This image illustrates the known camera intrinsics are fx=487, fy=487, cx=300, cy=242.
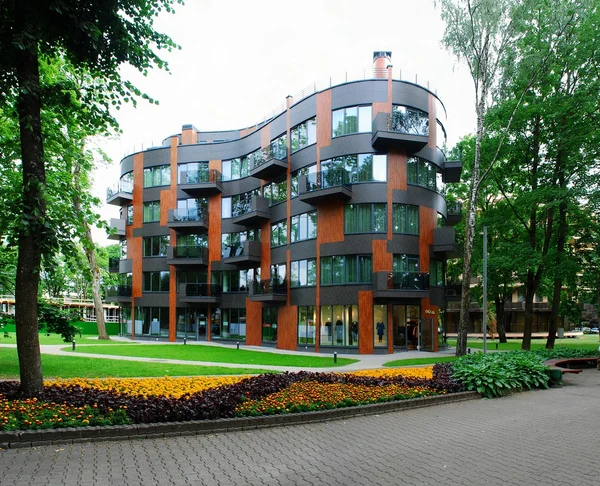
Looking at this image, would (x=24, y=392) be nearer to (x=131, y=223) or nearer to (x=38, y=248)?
(x=38, y=248)

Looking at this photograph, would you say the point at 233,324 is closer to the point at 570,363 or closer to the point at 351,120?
the point at 351,120

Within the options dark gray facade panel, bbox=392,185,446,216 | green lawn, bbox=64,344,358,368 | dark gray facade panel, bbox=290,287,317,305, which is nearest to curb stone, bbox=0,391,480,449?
green lawn, bbox=64,344,358,368

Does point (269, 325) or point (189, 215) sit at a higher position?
point (189, 215)

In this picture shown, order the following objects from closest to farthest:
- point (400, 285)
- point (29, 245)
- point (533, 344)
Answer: point (29, 245) → point (400, 285) → point (533, 344)

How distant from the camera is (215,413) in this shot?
874 centimetres

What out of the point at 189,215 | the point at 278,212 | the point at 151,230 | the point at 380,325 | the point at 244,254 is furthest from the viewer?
the point at 151,230

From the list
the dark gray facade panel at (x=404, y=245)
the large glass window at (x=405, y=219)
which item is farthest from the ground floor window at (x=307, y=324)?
the large glass window at (x=405, y=219)

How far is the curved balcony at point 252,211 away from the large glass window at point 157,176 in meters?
8.96

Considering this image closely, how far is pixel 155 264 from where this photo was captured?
143ft

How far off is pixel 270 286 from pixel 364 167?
10.6 m

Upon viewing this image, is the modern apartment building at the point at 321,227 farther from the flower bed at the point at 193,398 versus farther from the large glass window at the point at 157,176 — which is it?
the flower bed at the point at 193,398

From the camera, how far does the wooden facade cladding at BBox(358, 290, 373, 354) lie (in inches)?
1128

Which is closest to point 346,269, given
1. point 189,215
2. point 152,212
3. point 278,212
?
point 278,212

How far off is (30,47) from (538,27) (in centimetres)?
2759
